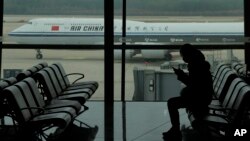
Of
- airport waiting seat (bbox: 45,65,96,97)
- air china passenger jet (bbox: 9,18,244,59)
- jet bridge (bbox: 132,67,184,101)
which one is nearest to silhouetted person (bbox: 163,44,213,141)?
airport waiting seat (bbox: 45,65,96,97)

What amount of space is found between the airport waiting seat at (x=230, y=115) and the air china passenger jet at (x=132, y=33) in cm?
373

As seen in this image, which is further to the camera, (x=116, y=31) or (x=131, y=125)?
(x=116, y=31)

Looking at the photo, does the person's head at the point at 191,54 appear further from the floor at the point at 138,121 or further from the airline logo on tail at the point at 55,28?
the airline logo on tail at the point at 55,28

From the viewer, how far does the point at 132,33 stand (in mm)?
9789

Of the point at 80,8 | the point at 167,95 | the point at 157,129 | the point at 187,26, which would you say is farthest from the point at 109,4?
the point at 157,129

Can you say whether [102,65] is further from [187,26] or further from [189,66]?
[189,66]

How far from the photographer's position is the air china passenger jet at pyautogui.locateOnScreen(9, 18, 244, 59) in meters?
9.82

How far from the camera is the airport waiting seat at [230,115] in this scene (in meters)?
5.56

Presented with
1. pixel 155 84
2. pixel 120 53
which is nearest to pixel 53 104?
pixel 120 53

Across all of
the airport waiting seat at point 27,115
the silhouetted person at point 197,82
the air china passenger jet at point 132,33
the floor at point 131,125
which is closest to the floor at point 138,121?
the floor at point 131,125

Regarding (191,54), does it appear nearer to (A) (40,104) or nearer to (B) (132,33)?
(A) (40,104)

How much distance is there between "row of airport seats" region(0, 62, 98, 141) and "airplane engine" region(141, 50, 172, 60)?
2223 mm

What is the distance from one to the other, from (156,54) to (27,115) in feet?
15.5

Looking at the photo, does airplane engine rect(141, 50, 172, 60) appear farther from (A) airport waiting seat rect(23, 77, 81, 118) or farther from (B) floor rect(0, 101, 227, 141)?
(A) airport waiting seat rect(23, 77, 81, 118)
